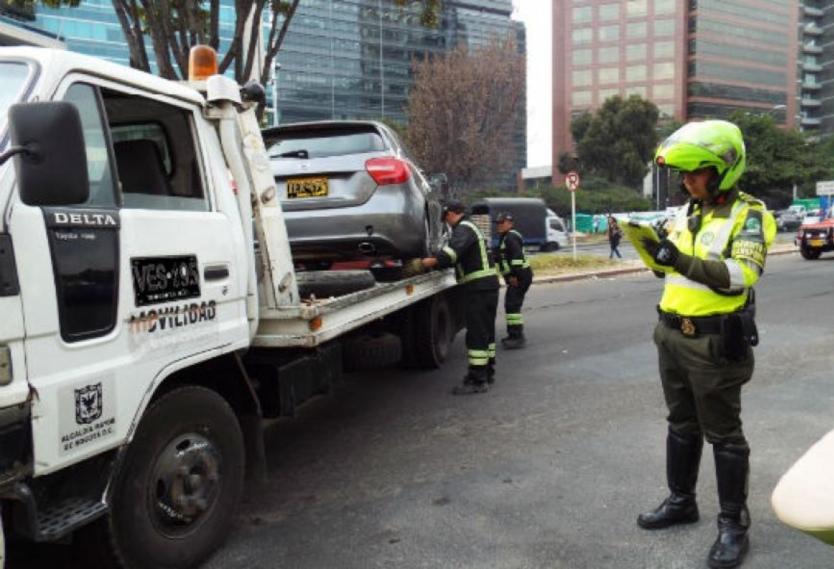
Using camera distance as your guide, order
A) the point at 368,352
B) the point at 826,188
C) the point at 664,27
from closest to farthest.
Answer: the point at 368,352, the point at 826,188, the point at 664,27

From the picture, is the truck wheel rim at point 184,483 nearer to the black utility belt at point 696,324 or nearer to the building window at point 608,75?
the black utility belt at point 696,324

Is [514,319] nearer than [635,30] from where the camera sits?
Yes

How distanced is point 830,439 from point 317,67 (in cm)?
6727

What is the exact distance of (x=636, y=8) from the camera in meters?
102

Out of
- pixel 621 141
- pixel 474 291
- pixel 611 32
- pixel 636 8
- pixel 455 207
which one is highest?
pixel 636 8

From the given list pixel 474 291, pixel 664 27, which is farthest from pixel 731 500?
pixel 664 27

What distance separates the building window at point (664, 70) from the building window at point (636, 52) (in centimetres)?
243

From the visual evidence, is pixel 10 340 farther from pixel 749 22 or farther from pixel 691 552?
pixel 749 22

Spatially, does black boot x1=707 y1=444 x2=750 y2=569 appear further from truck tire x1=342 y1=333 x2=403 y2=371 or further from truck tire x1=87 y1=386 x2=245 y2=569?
truck tire x1=342 y1=333 x2=403 y2=371

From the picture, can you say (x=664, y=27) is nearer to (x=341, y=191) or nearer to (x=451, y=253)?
(x=451, y=253)

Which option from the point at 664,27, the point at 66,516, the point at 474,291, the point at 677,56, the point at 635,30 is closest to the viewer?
the point at 66,516

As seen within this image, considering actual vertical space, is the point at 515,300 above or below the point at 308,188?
below

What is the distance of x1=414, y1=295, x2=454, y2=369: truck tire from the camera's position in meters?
6.88

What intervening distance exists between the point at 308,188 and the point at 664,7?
→ 107 m
